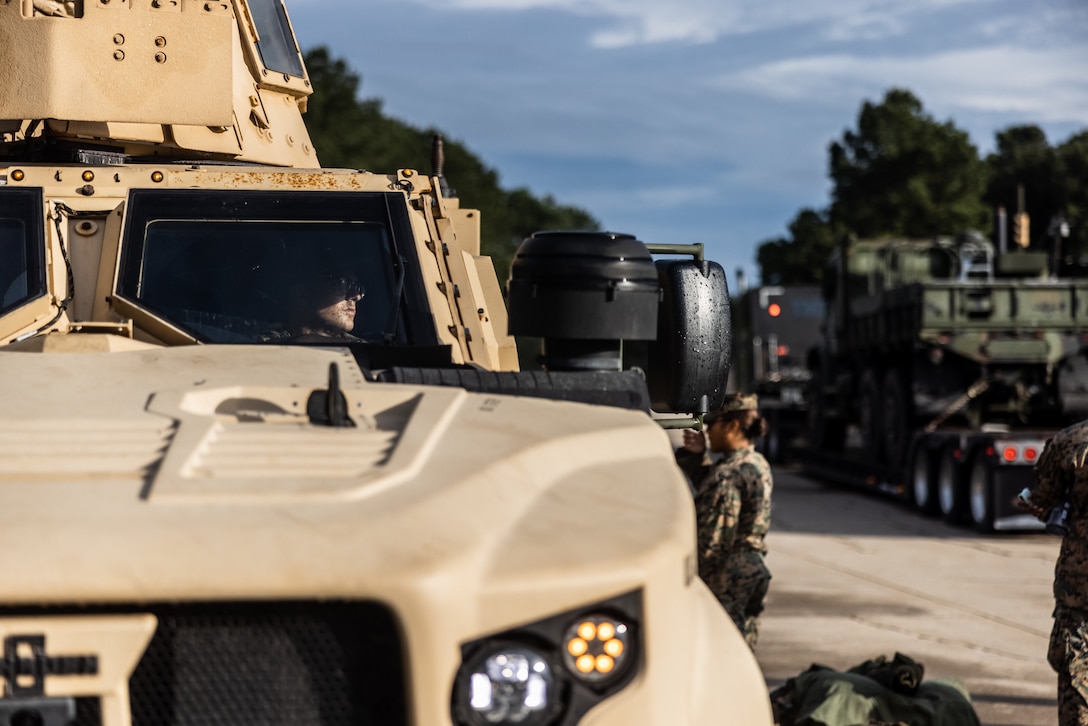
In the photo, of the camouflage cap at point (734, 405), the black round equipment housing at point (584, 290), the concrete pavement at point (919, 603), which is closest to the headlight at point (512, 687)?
the black round equipment housing at point (584, 290)

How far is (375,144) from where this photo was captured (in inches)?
2136

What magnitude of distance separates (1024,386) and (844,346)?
178 inches

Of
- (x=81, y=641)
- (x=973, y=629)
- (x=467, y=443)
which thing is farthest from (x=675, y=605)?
(x=973, y=629)

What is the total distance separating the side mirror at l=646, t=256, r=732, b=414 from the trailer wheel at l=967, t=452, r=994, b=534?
41.9ft

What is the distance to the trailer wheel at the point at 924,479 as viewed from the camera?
720 inches

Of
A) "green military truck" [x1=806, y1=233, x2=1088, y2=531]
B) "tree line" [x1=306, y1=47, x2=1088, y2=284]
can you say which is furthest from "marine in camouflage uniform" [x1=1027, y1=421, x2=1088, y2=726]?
"tree line" [x1=306, y1=47, x2=1088, y2=284]

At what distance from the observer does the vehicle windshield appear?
4648 millimetres

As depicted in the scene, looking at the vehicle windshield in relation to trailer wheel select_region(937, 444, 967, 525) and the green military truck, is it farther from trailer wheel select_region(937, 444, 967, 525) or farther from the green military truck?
trailer wheel select_region(937, 444, 967, 525)

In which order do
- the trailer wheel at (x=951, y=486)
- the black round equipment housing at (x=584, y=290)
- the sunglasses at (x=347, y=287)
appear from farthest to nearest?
the trailer wheel at (x=951, y=486) < the sunglasses at (x=347, y=287) < the black round equipment housing at (x=584, y=290)

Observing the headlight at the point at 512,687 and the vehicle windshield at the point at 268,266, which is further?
the vehicle windshield at the point at 268,266

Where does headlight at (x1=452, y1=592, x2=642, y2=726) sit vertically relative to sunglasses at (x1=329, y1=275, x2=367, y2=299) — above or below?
below

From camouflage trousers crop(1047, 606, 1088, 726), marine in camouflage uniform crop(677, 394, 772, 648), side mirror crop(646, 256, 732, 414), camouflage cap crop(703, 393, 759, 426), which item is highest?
side mirror crop(646, 256, 732, 414)

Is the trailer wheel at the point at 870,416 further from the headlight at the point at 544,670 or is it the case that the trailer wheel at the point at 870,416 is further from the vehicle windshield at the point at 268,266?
the headlight at the point at 544,670

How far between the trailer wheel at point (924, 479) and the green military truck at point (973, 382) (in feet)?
0.04
